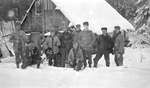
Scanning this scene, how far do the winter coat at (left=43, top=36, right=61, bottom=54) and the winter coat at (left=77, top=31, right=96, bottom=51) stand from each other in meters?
1.06

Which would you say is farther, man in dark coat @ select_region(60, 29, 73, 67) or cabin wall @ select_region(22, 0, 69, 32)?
cabin wall @ select_region(22, 0, 69, 32)

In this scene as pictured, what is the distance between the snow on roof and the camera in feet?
82.2

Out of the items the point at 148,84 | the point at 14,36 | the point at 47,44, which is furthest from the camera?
the point at 47,44

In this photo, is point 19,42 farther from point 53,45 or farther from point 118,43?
point 118,43

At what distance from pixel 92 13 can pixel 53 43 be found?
1572cm

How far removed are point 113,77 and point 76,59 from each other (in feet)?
8.35

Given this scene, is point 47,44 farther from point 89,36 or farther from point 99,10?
point 99,10

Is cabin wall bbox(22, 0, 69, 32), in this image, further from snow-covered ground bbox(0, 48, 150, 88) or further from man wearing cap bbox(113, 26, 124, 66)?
snow-covered ground bbox(0, 48, 150, 88)

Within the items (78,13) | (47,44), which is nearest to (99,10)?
(78,13)

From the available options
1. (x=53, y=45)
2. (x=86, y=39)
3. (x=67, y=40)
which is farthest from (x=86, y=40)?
(x=53, y=45)

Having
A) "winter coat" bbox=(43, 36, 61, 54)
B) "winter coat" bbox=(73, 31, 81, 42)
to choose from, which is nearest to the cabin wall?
"winter coat" bbox=(43, 36, 61, 54)

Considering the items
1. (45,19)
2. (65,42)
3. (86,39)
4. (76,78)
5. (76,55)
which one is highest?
(45,19)

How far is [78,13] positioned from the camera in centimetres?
2606

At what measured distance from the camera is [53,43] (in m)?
12.2
